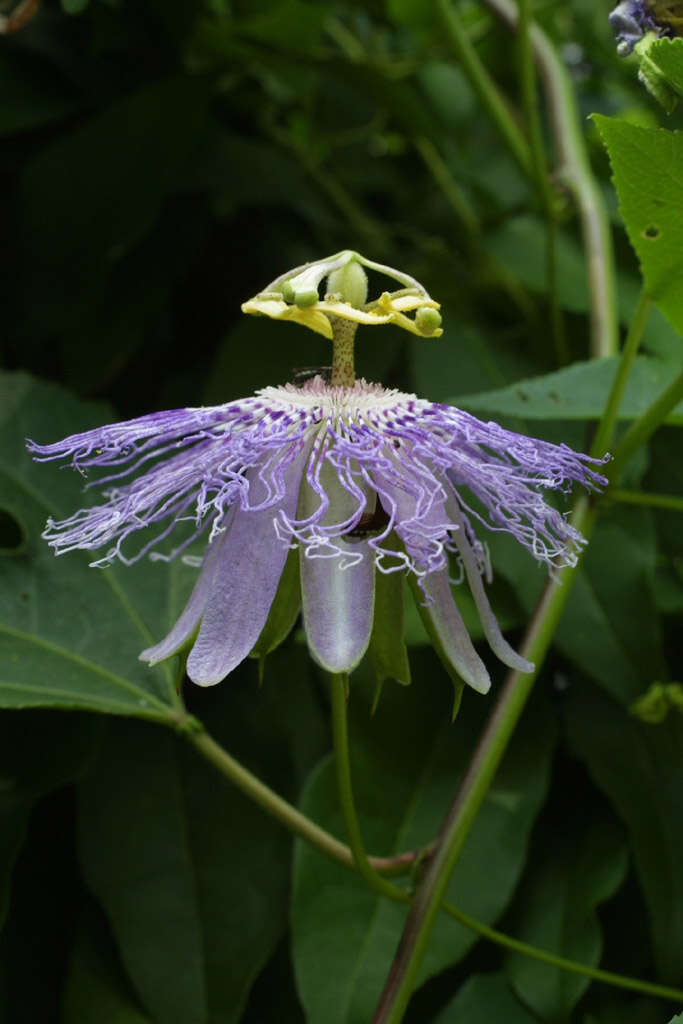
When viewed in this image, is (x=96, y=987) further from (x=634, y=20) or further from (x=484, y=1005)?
(x=634, y=20)

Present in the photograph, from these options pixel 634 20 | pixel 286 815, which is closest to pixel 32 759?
pixel 286 815

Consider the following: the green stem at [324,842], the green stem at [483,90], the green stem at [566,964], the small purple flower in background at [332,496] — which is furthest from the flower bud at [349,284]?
the green stem at [483,90]

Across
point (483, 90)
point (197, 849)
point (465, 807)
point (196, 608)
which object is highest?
point (483, 90)

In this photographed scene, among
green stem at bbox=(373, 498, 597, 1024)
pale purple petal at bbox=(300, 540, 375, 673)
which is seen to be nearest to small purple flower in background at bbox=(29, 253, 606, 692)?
pale purple petal at bbox=(300, 540, 375, 673)

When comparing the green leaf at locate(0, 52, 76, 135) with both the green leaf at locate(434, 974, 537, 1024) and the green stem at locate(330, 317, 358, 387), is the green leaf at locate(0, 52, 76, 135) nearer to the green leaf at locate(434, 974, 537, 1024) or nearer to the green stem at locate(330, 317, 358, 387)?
the green stem at locate(330, 317, 358, 387)

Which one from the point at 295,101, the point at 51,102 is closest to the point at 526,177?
the point at 295,101

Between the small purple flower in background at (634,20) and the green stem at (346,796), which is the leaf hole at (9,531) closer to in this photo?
the green stem at (346,796)
